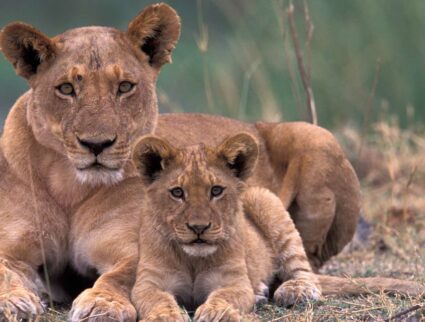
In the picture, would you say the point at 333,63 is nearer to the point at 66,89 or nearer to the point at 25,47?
the point at 25,47

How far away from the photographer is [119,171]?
195 inches

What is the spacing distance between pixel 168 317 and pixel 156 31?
4.94 ft

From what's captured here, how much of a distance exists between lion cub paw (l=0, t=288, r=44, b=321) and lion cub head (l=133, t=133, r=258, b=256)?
0.55 metres

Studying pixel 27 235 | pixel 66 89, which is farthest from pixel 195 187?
pixel 27 235

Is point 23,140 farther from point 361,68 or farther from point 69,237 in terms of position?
point 361,68

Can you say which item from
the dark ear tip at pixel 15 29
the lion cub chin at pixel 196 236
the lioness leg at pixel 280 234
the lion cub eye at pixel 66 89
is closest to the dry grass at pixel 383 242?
the lion cub chin at pixel 196 236

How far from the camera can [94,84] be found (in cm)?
495

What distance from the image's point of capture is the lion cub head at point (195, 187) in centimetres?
451

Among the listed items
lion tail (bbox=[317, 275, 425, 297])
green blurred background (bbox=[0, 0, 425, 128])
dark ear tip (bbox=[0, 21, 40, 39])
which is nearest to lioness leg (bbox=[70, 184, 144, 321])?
dark ear tip (bbox=[0, 21, 40, 39])

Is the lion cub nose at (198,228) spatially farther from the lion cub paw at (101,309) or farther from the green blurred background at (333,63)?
the green blurred background at (333,63)

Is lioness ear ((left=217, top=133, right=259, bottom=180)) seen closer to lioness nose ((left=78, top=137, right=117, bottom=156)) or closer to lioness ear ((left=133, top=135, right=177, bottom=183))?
lioness ear ((left=133, top=135, right=177, bottom=183))

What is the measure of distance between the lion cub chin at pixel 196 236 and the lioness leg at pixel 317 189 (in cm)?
108

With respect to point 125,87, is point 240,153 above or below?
below

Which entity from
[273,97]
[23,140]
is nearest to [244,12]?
[273,97]
